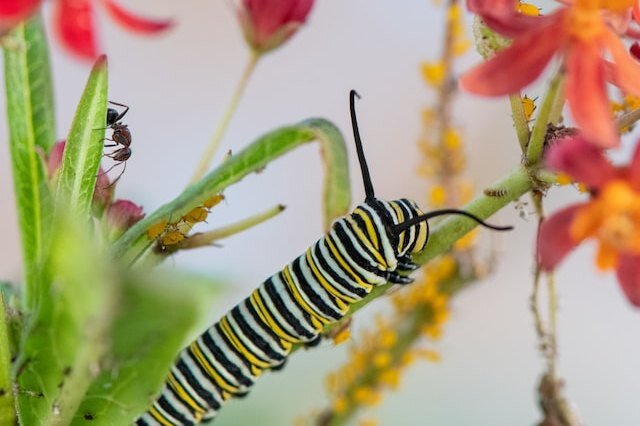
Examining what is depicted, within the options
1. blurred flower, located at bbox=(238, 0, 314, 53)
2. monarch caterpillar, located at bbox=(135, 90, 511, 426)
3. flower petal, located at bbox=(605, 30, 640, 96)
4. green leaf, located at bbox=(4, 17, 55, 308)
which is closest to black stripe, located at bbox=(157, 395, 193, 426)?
monarch caterpillar, located at bbox=(135, 90, 511, 426)

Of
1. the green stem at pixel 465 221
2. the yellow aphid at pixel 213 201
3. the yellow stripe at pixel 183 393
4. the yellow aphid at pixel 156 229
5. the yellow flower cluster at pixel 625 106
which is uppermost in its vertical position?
the yellow flower cluster at pixel 625 106

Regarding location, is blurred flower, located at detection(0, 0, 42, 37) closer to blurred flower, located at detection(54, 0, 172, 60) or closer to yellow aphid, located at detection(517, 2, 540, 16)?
blurred flower, located at detection(54, 0, 172, 60)

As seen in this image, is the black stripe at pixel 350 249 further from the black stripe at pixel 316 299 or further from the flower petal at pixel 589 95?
the flower petal at pixel 589 95

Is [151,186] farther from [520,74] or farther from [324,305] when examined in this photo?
[520,74]

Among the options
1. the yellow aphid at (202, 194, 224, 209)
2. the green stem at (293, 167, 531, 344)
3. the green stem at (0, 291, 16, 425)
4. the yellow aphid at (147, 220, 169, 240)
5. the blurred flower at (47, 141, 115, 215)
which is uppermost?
the blurred flower at (47, 141, 115, 215)

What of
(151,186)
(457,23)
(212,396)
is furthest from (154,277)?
(151,186)

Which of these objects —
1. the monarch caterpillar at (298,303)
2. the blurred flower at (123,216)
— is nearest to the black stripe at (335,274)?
the monarch caterpillar at (298,303)

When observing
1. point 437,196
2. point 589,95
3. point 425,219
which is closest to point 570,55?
point 589,95
